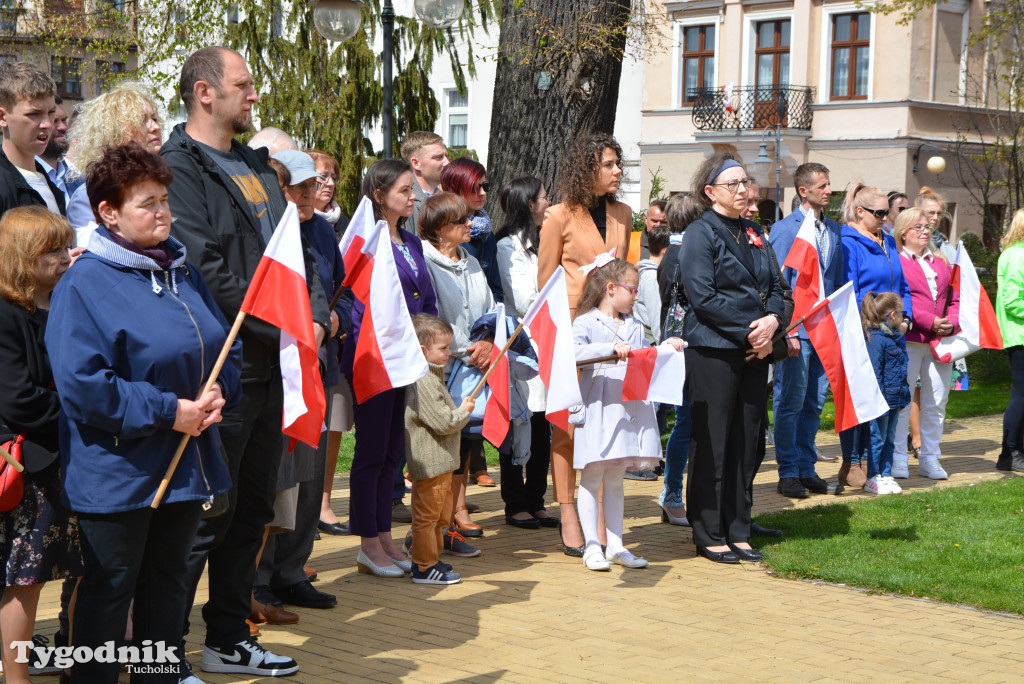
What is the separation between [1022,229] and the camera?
36.1 ft

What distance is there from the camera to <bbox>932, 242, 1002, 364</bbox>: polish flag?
426 inches

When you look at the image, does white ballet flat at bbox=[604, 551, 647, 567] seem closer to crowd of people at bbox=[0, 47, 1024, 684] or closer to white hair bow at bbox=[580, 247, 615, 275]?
crowd of people at bbox=[0, 47, 1024, 684]

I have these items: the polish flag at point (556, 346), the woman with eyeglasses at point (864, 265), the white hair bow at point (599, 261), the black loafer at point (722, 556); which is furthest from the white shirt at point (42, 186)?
the woman with eyeglasses at point (864, 265)

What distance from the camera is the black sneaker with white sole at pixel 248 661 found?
5.07 m

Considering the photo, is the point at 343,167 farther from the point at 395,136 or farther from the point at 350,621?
the point at 350,621

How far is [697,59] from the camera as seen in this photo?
137ft

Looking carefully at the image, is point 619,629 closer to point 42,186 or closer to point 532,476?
point 532,476

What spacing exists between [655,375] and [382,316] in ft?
6.56

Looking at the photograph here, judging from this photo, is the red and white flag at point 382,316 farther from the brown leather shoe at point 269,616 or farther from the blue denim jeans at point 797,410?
the blue denim jeans at point 797,410

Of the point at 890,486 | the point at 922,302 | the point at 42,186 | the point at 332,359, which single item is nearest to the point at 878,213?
the point at 922,302

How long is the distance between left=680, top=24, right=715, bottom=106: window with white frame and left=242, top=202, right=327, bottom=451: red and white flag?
126 ft

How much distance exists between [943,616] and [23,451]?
4609mm

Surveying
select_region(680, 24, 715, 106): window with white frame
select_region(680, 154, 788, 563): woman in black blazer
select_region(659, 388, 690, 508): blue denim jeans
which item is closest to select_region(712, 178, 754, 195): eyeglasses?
select_region(680, 154, 788, 563): woman in black blazer

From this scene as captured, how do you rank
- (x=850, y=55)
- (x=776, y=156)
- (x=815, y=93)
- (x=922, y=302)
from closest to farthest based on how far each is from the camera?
(x=922, y=302) → (x=776, y=156) → (x=850, y=55) → (x=815, y=93)
